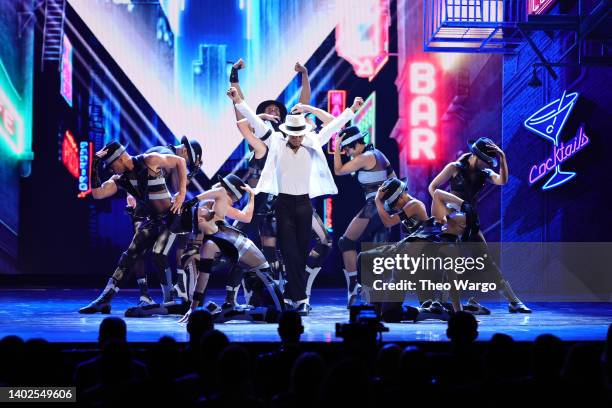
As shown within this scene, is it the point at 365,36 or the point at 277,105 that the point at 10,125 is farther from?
the point at 365,36

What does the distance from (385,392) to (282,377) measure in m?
0.75

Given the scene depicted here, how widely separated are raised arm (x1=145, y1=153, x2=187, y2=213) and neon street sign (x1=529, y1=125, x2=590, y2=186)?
4.77 metres

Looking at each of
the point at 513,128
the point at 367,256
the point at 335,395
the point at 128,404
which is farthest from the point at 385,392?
the point at 513,128

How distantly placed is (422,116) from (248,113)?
18.6 ft

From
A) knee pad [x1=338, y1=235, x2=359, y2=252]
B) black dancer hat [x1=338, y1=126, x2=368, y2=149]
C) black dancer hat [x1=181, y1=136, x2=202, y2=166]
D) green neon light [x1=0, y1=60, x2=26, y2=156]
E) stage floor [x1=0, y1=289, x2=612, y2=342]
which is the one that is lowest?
stage floor [x1=0, y1=289, x2=612, y2=342]

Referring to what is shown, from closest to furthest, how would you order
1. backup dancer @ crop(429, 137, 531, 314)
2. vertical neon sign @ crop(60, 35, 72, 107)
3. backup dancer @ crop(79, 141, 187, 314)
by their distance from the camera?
backup dancer @ crop(79, 141, 187, 314)
backup dancer @ crop(429, 137, 531, 314)
vertical neon sign @ crop(60, 35, 72, 107)

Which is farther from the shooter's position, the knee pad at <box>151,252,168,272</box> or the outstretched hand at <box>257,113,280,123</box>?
the outstretched hand at <box>257,113,280,123</box>

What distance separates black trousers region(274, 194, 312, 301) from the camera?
7715 millimetres

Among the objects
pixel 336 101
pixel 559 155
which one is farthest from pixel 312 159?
pixel 336 101

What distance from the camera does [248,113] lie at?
7.63 meters

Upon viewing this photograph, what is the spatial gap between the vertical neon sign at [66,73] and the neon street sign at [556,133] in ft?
20.9

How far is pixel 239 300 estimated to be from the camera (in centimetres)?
1087

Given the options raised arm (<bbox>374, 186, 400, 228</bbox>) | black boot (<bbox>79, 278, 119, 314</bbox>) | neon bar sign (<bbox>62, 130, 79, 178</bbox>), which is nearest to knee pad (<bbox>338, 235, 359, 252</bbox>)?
raised arm (<bbox>374, 186, 400, 228</bbox>)

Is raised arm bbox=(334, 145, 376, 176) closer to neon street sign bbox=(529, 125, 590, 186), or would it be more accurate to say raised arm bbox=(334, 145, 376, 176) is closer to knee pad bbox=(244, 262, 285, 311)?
knee pad bbox=(244, 262, 285, 311)
